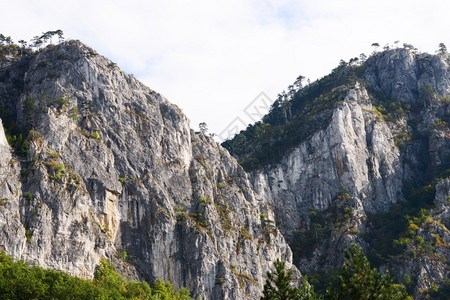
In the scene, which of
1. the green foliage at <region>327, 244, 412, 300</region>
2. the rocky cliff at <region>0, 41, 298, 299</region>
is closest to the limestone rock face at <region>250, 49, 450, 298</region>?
the rocky cliff at <region>0, 41, 298, 299</region>

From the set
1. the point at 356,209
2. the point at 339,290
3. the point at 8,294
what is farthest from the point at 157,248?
the point at 339,290

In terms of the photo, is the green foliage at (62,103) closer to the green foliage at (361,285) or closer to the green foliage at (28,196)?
the green foliage at (28,196)

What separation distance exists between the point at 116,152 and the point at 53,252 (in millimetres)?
25826

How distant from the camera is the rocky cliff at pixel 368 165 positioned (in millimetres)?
117938

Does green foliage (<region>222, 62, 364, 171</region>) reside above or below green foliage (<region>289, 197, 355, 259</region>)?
above

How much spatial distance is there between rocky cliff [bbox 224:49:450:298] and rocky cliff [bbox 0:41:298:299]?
13.6 metres

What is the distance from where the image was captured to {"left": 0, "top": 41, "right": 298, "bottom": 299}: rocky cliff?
8725 cm

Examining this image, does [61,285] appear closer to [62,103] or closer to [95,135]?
[95,135]

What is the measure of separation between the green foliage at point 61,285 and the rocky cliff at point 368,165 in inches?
1859

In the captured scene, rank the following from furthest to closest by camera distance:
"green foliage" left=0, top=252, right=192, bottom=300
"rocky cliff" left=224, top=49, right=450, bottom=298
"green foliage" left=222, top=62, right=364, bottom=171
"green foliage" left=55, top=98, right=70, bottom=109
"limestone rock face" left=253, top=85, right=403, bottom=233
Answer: "green foliage" left=222, top=62, right=364, bottom=171 < "limestone rock face" left=253, top=85, right=403, bottom=233 < "rocky cliff" left=224, top=49, right=450, bottom=298 < "green foliage" left=55, top=98, right=70, bottom=109 < "green foliage" left=0, top=252, right=192, bottom=300

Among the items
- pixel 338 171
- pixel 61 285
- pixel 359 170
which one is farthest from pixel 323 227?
pixel 61 285

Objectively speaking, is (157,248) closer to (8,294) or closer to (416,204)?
(8,294)

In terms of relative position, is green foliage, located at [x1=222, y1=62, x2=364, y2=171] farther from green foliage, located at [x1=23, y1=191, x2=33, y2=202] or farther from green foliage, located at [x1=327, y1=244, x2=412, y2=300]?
green foliage, located at [x1=327, y1=244, x2=412, y2=300]

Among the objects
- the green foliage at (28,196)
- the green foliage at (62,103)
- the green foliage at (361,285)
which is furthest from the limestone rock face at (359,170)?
the green foliage at (361,285)
